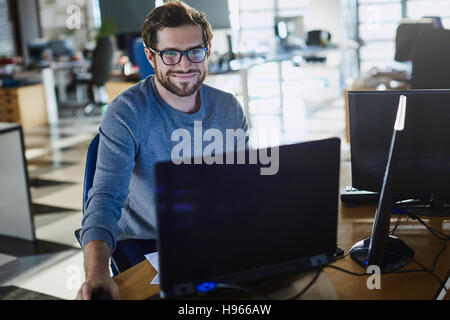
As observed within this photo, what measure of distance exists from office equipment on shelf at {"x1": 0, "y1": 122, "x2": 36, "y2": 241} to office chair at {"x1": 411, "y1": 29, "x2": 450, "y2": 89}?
2377mm

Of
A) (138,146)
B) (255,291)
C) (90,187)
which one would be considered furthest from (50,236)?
(255,291)

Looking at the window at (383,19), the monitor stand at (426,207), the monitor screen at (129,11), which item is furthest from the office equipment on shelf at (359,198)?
the window at (383,19)

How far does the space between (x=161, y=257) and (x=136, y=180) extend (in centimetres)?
66

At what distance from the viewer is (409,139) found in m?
1.42

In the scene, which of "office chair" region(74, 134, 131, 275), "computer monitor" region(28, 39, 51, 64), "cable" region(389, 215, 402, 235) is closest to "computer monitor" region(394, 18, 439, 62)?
"cable" region(389, 215, 402, 235)

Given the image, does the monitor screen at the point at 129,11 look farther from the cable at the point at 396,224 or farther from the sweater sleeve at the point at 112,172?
the cable at the point at 396,224

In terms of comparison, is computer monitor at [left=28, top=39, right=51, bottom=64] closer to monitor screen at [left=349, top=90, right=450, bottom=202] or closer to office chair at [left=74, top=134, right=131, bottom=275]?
office chair at [left=74, top=134, right=131, bottom=275]

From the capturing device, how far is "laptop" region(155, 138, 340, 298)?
Answer: 3.16ft

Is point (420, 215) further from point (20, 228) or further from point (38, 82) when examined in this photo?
point (38, 82)

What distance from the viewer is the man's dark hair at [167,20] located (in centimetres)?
156

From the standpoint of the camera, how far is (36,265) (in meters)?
2.97

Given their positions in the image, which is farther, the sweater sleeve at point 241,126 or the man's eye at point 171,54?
the sweater sleeve at point 241,126

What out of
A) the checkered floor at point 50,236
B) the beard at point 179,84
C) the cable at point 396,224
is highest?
the beard at point 179,84

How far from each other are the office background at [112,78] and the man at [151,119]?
1.19 metres
